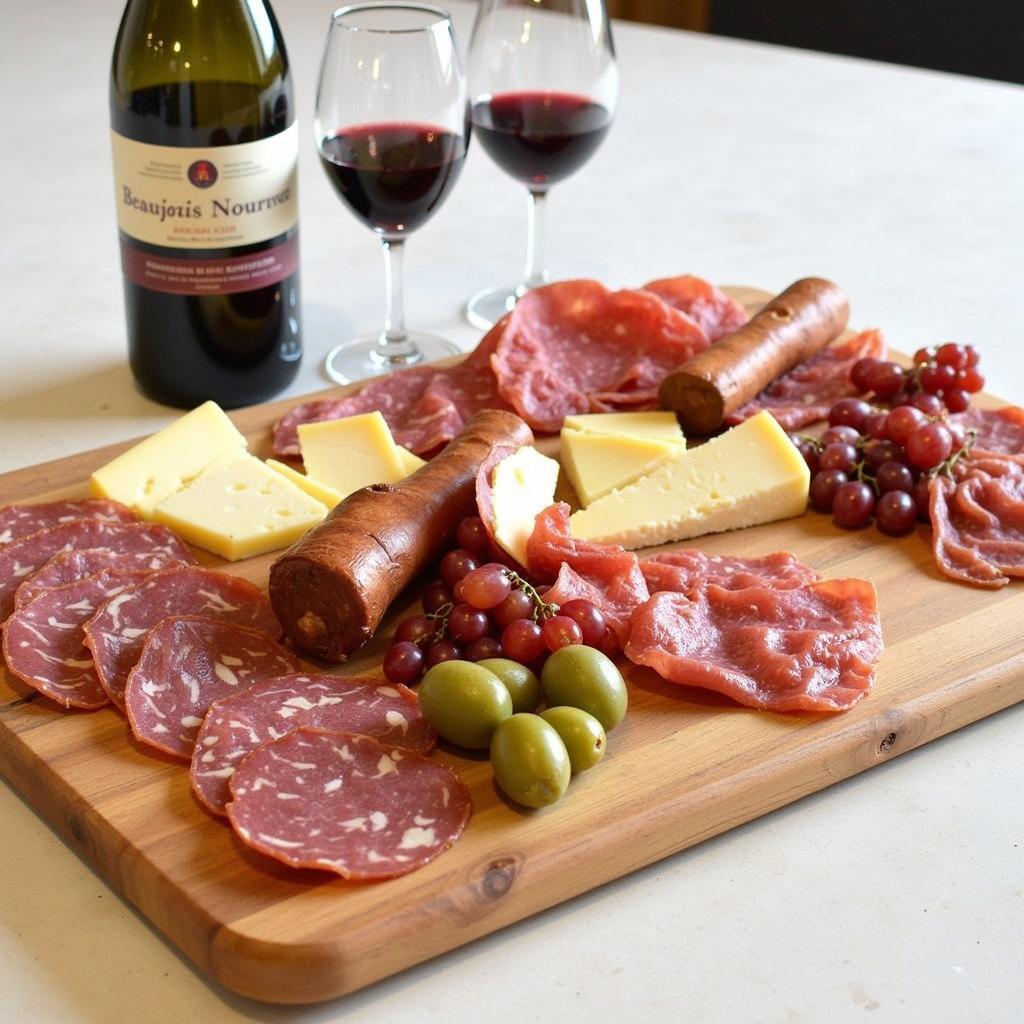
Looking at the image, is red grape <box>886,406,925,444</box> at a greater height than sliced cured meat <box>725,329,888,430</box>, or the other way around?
red grape <box>886,406,925,444</box>

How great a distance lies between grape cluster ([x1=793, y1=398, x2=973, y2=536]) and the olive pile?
49 cm

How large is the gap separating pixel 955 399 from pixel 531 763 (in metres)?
1.00

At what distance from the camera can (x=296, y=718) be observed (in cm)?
139

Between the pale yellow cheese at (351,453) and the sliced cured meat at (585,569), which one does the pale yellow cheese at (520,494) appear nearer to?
the sliced cured meat at (585,569)

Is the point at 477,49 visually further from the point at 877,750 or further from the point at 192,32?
the point at 877,750

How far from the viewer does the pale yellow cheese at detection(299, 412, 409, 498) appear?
1.82 metres

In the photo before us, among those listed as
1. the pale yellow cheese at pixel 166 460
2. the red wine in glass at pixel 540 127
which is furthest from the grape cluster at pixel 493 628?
the red wine in glass at pixel 540 127

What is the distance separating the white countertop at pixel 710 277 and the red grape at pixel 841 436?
465 mm

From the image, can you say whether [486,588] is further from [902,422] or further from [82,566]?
[902,422]

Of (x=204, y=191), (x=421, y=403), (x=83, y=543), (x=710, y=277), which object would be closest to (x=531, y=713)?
(x=83, y=543)

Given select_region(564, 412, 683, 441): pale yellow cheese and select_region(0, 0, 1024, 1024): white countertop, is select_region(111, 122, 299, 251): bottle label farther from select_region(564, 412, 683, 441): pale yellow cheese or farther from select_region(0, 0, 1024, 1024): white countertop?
select_region(564, 412, 683, 441): pale yellow cheese

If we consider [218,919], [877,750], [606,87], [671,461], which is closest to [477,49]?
[606,87]

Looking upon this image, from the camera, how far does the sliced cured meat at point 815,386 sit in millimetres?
2027

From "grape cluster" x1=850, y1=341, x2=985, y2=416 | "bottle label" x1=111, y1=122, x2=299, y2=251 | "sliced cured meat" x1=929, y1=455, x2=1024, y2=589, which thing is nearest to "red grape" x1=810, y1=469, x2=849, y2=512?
"sliced cured meat" x1=929, y1=455, x2=1024, y2=589
